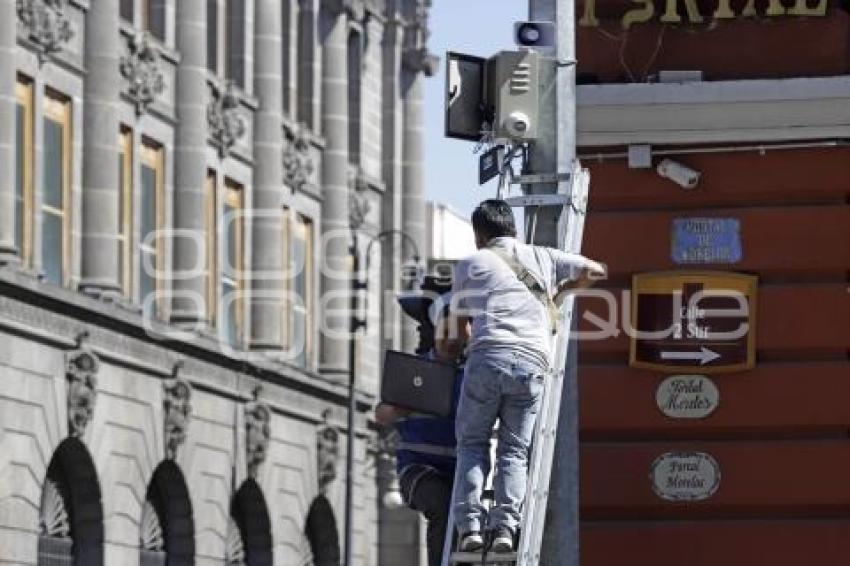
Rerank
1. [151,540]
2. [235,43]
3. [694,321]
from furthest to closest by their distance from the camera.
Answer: [235,43]
[151,540]
[694,321]

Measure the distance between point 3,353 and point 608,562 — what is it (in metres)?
24.9

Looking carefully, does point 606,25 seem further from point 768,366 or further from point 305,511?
point 305,511

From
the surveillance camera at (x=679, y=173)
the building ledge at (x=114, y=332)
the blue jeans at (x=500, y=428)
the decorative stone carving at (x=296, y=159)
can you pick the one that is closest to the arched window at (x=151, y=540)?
the building ledge at (x=114, y=332)

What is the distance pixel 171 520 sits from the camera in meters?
50.2

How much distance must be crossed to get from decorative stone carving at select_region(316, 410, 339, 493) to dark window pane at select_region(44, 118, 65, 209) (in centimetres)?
1372

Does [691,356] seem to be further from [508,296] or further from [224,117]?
[224,117]

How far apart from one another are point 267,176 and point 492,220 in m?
41.4

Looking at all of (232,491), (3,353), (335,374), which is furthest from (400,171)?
(3,353)

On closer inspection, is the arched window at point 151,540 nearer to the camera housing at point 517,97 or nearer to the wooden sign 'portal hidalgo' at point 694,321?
the wooden sign 'portal hidalgo' at point 694,321

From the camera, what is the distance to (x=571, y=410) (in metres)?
15.2

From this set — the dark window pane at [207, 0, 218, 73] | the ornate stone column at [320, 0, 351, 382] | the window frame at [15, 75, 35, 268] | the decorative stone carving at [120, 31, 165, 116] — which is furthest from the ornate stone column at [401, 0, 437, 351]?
the window frame at [15, 75, 35, 268]

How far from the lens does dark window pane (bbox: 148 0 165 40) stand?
165 ft

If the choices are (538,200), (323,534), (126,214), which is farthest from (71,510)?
(538,200)

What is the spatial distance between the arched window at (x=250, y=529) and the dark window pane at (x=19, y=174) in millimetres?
11994
